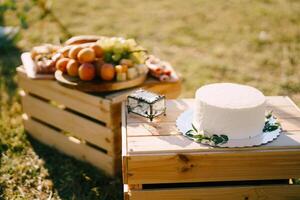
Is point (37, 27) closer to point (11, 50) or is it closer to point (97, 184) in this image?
point (11, 50)

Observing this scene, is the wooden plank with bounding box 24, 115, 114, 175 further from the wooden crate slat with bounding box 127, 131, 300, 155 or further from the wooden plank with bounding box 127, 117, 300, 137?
the wooden crate slat with bounding box 127, 131, 300, 155

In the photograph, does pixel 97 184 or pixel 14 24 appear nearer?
pixel 97 184

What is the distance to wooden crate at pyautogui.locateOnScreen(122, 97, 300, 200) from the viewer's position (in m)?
2.75

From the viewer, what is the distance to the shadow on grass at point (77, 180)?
3.47 metres

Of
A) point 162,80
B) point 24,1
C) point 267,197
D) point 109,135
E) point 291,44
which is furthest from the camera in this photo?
point 24,1

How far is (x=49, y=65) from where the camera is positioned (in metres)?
3.85

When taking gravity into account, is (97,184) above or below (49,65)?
below

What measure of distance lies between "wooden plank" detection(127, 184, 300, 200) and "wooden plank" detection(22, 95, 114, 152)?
2.46ft

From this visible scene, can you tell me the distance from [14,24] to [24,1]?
1.24 m

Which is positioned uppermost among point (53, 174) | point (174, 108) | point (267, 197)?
point (174, 108)

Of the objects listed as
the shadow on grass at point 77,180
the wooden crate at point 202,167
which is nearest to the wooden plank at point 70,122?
the shadow on grass at point 77,180

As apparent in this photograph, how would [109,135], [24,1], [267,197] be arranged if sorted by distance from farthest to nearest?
[24,1], [109,135], [267,197]

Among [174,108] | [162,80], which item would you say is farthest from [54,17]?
[174,108]

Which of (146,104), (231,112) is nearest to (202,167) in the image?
(231,112)
